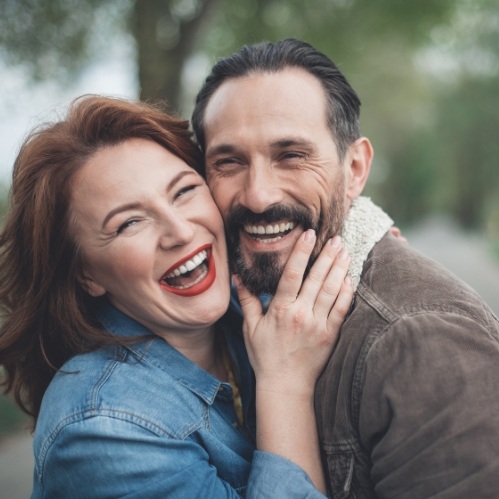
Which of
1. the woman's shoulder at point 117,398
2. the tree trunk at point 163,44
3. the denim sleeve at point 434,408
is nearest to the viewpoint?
the denim sleeve at point 434,408

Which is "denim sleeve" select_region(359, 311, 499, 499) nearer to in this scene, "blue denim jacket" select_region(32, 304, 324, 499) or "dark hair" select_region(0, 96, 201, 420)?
"blue denim jacket" select_region(32, 304, 324, 499)

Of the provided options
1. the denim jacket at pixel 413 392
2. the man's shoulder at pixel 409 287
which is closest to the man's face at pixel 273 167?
the man's shoulder at pixel 409 287

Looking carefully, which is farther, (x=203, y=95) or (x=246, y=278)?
(x=203, y=95)

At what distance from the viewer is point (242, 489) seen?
2131mm

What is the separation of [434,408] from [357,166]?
1.38 m

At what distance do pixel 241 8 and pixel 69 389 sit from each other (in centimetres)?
1051

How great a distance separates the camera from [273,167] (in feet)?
7.65

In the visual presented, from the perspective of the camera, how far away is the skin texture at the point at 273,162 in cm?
228

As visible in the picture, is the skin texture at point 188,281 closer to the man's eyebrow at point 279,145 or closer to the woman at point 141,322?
the woman at point 141,322

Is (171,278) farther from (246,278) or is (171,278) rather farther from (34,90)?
(34,90)

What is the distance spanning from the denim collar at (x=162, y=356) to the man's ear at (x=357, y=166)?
1155 millimetres

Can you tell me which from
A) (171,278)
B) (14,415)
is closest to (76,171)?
(171,278)

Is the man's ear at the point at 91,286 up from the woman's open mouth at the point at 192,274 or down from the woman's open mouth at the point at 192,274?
down

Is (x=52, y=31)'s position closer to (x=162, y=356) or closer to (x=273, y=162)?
(x=273, y=162)
